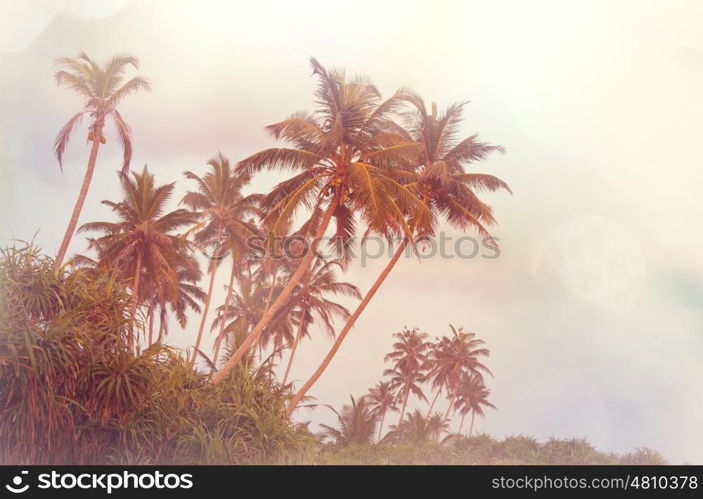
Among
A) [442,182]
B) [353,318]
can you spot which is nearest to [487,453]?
[353,318]

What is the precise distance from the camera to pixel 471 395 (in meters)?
60.9

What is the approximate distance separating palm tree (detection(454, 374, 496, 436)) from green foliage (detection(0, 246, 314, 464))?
42781mm

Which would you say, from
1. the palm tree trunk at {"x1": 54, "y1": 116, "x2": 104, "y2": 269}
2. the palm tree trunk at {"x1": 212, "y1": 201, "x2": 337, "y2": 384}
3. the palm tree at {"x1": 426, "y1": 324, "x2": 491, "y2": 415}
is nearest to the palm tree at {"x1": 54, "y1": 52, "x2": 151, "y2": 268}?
the palm tree trunk at {"x1": 54, "y1": 116, "x2": 104, "y2": 269}

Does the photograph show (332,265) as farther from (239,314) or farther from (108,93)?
(108,93)

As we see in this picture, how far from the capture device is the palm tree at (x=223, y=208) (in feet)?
111

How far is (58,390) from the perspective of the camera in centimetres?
1402

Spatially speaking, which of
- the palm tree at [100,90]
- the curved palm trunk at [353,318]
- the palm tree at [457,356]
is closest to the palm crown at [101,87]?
the palm tree at [100,90]

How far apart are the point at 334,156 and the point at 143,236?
12.5 m

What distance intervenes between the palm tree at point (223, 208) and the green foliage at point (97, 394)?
55.9 ft

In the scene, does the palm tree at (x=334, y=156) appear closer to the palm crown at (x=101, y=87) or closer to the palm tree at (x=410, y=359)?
the palm crown at (x=101, y=87)

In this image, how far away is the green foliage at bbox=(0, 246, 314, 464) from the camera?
520 inches

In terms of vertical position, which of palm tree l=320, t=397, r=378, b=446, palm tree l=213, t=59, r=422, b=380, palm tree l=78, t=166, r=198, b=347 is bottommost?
palm tree l=320, t=397, r=378, b=446

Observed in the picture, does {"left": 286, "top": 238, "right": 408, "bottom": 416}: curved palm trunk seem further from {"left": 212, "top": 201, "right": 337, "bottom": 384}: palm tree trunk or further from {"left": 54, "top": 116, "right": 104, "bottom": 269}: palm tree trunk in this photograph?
{"left": 54, "top": 116, "right": 104, "bottom": 269}: palm tree trunk
